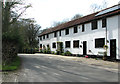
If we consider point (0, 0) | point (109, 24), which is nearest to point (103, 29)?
point (109, 24)

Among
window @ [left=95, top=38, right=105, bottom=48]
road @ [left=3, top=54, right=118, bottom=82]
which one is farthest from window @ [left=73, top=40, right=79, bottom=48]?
road @ [left=3, top=54, right=118, bottom=82]

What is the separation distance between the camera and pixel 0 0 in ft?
52.2

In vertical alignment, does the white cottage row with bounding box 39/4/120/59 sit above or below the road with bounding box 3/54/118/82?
above

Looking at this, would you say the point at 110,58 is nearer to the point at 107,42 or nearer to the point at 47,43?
the point at 107,42

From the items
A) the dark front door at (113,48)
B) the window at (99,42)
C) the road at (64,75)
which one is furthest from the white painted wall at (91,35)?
the road at (64,75)

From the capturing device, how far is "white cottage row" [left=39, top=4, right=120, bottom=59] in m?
15.1

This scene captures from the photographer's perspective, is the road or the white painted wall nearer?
the road

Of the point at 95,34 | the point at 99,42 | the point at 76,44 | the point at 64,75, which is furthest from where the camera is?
the point at 76,44

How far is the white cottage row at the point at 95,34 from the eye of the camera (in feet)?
49.7

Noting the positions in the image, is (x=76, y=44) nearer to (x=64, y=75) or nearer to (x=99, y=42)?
(x=99, y=42)

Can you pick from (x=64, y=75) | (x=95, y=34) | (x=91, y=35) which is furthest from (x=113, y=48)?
(x=64, y=75)

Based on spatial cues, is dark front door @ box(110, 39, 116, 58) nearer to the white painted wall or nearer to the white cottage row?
the white cottage row

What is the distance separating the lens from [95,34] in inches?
724

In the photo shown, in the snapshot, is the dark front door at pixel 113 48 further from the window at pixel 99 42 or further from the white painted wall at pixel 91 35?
the window at pixel 99 42
